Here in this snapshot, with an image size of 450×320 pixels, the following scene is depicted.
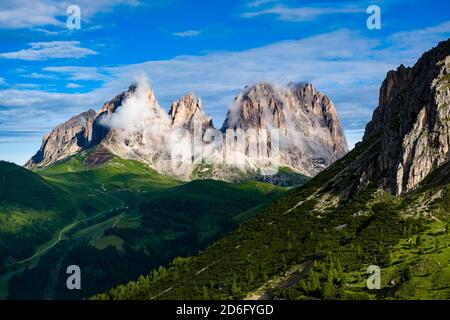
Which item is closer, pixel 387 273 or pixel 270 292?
pixel 387 273

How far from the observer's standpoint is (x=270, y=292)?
621 feet
